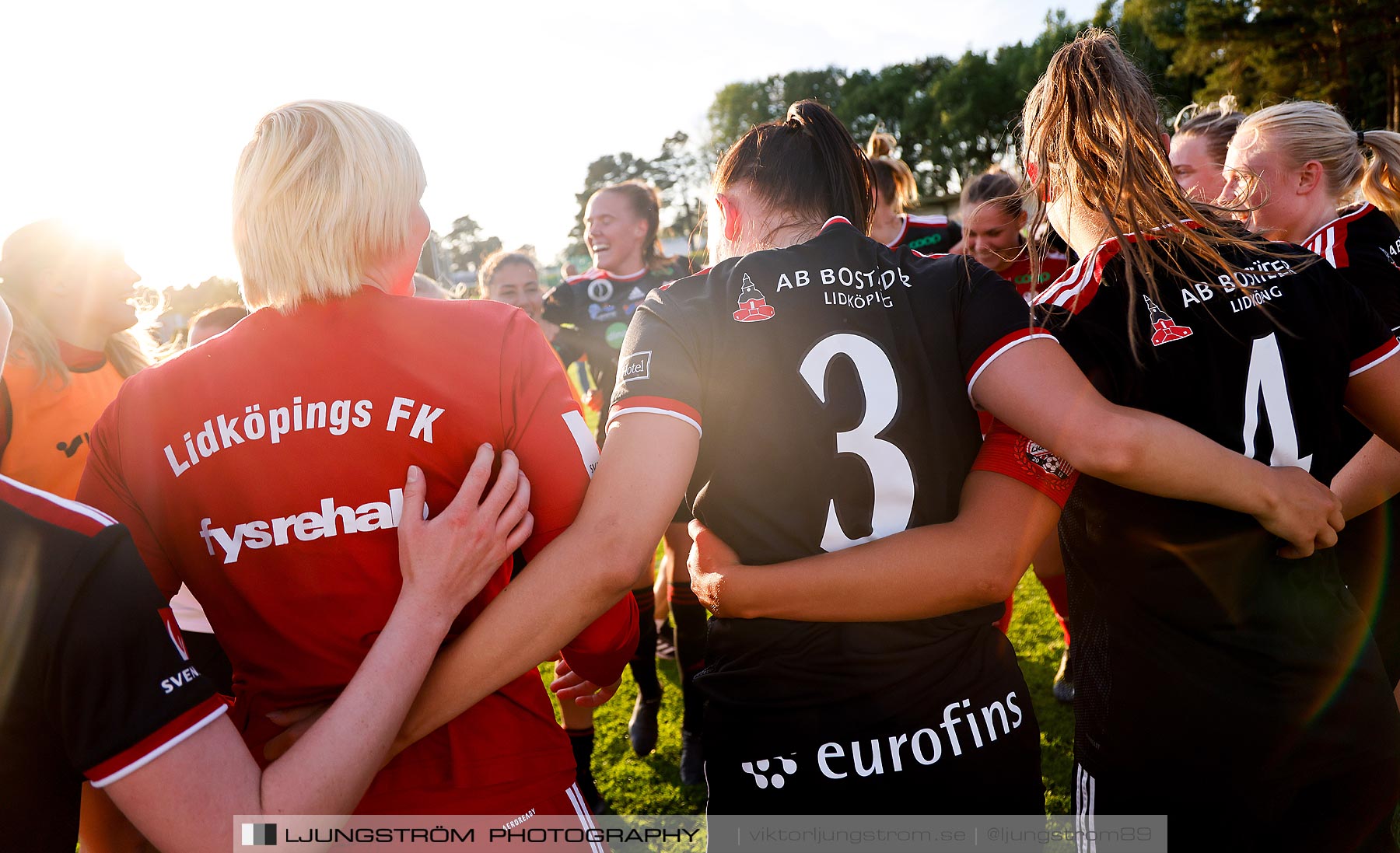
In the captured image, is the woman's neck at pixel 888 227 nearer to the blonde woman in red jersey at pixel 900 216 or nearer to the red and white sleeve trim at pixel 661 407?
the blonde woman in red jersey at pixel 900 216

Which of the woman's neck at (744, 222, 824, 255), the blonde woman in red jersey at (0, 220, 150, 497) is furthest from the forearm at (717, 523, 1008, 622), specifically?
the blonde woman in red jersey at (0, 220, 150, 497)

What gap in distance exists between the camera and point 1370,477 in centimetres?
217

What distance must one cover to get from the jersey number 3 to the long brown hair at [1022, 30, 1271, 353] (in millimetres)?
509

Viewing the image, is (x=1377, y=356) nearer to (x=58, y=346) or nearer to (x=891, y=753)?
(x=891, y=753)

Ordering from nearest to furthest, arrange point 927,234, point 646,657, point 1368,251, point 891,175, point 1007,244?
point 1368,251, point 646,657, point 891,175, point 1007,244, point 927,234

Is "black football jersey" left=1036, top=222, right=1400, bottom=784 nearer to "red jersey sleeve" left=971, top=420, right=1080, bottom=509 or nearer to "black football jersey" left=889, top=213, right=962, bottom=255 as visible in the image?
"red jersey sleeve" left=971, top=420, right=1080, bottom=509

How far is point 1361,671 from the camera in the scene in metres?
1.78

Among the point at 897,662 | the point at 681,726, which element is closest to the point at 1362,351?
the point at 897,662

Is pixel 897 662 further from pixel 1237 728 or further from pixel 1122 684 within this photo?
pixel 1237 728

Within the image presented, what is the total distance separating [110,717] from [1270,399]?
223cm

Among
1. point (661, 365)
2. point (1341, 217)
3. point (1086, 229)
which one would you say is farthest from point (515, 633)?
point (1341, 217)

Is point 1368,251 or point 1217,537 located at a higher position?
point 1368,251

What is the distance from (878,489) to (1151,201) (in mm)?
916

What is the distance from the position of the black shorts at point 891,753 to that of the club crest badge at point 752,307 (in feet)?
2.66
